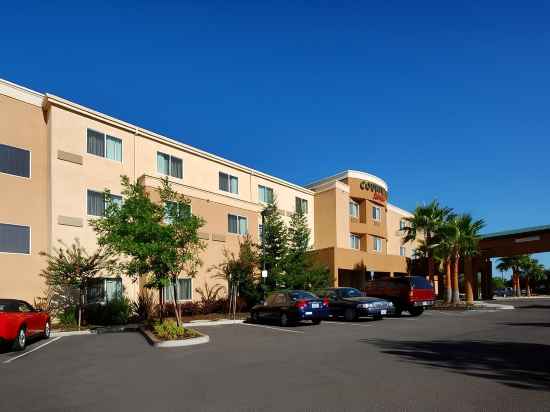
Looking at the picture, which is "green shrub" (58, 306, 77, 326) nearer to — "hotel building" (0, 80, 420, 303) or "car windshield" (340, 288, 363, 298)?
"hotel building" (0, 80, 420, 303)

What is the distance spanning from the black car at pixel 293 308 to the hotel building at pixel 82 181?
6089 mm

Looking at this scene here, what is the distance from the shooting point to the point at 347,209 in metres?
40.3

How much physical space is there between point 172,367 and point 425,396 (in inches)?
215

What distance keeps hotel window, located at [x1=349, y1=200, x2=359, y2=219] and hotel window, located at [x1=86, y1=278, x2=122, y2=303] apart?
23.2 metres

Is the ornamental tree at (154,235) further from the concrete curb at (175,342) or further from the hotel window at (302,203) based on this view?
the hotel window at (302,203)

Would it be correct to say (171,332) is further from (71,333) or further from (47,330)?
(71,333)

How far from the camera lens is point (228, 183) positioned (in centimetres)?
3136

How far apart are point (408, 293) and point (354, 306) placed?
13.4 ft

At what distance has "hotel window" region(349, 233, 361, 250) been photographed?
135ft

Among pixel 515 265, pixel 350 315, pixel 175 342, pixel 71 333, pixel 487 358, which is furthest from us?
pixel 515 265

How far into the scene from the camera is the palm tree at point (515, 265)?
69750mm

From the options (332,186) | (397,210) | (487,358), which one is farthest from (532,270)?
(487,358)

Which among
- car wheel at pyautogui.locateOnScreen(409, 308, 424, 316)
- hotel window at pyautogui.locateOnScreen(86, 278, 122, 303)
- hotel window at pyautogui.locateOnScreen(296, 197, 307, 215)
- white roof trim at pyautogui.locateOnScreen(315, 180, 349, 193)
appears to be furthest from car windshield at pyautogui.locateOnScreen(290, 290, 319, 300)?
white roof trim at pyautogui.locateOnScreen(315, 180, 349, 193)

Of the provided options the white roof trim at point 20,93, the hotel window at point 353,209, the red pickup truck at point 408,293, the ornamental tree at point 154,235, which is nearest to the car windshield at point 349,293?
the red pickup truck at point 408,293
